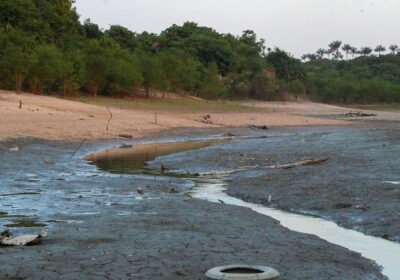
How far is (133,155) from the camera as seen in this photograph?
84.5 feet

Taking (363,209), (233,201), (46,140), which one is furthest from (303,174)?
(46,140)

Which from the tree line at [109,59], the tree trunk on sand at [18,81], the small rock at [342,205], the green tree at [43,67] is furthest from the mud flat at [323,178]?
the tree line at [109,59]

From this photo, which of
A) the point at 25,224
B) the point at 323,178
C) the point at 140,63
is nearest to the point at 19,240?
the point at 25,224

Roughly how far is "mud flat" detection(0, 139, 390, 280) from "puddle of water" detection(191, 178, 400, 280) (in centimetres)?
35

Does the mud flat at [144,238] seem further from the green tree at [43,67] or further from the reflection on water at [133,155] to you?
the green tree at [43,67]

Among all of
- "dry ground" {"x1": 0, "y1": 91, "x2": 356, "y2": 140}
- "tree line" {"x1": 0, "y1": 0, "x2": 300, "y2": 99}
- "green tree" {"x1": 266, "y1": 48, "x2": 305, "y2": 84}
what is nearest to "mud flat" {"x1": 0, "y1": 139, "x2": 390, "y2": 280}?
"dry ground" {"x1": 0, "y1": 91, "x2": 356, "y2": 140}

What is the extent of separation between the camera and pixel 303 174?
17.7 m

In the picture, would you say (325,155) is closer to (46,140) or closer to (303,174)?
(303,174)

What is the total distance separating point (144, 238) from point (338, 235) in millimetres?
3496

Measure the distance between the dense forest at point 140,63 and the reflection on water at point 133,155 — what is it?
20.1 m

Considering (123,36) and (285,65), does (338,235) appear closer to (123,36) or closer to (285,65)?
(123,36)

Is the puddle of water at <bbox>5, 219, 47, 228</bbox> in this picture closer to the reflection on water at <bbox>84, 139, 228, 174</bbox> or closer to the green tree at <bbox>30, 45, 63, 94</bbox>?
the reflection on water at <bbox>84, 139, 228, 174</bbox>

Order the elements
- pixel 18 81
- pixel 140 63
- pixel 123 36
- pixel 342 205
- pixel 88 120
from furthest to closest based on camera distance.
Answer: pixel 123 36 → pixel 140 63 → pixel 18 81 → pixel 88 120 → pixel 342 205

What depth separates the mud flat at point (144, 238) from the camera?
25.0ft
